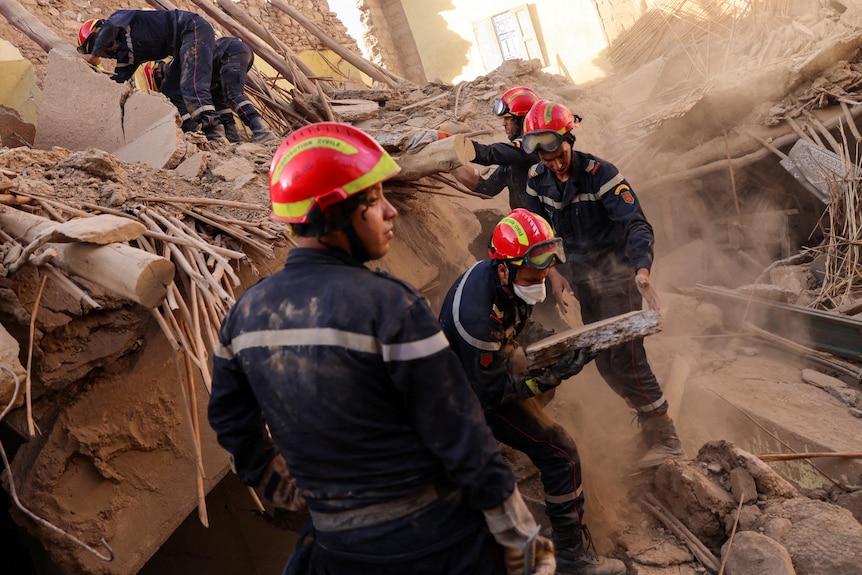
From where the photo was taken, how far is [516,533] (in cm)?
183

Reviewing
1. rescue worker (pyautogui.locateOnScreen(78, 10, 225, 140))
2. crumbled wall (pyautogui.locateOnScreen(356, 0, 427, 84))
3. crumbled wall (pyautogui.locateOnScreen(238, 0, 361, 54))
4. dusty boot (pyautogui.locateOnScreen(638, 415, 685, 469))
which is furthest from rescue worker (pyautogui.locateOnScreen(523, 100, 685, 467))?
crumbled wall (pyautogui.locateOnScreen(356, 0, 427, 84))

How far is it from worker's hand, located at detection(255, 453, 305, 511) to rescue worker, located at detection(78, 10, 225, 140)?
14.1 ft

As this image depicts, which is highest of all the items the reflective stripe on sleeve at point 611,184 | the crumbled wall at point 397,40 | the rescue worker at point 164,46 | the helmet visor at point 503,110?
the crumbled wall at point 397,40

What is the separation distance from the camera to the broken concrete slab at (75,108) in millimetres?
5078

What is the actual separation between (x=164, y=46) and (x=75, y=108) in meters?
1.39

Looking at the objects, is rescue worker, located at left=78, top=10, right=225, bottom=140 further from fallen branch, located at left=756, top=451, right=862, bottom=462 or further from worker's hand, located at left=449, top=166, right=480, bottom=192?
fallen branch, located at left=756, top=451, right=862, bottom=462

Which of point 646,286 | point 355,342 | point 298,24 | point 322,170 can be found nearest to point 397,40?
point 298,24

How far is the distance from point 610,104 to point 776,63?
8.14ft

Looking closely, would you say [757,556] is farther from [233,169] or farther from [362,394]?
[233,169]

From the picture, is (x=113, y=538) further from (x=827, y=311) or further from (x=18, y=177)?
(x=827, y=311)

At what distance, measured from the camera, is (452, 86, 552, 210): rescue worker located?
4.84 metres

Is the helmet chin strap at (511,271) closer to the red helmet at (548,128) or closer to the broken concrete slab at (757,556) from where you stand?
the red helmet at (548,128)

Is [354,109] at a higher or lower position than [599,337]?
higher

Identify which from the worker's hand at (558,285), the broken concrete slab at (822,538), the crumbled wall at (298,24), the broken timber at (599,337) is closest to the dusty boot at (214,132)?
the worker's hand at (558,285)
